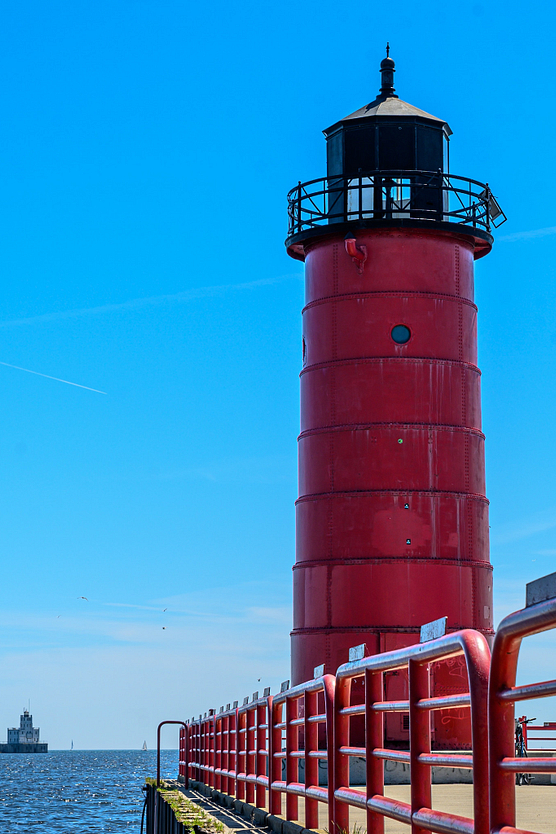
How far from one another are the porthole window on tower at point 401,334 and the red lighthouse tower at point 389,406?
1.1 inches

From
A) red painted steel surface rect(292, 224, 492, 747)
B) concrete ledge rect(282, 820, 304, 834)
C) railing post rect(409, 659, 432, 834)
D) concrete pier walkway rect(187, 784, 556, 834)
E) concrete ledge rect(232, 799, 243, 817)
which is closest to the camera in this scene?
railing post rect(409, 659, 432, 834)

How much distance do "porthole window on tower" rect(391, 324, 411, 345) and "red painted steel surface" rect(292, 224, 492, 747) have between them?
78mm

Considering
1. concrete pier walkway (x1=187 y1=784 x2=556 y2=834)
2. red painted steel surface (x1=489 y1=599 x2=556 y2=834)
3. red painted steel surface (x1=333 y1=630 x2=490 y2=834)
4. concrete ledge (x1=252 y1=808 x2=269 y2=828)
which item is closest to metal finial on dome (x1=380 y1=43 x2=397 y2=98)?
concrete pier walkway (x1=187 y1=784 x2=556 y2=834)

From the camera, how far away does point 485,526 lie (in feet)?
66.6

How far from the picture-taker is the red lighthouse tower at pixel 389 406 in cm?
1942

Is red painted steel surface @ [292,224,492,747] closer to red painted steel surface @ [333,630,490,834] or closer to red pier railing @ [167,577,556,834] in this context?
red pier railing @ [167,577,556,834]

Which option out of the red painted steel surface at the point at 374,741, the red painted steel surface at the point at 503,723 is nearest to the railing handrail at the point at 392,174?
the red painted steel surface at the point at 374,741

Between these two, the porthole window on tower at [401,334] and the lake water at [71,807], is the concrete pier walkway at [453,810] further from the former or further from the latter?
the lake water at [71,807]

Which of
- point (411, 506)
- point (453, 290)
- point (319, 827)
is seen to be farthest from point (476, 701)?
point (453, 290)

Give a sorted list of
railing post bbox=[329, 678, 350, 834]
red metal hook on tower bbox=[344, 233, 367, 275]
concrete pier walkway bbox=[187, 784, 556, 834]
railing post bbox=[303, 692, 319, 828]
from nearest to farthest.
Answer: railing post bbox=[329, 678, 350, 834]
railing post bbox=[303, 692, 319, 828]
concrete pier walkway bbox=[187, 784, 556, 834]
red metal hook on tower bbox=[344, 233, 367, 275]

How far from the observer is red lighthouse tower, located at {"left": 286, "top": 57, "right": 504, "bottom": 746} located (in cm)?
1942

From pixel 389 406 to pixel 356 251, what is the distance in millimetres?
2827

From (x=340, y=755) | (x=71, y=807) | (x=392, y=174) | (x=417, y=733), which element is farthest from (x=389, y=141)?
(x=71, y=807)

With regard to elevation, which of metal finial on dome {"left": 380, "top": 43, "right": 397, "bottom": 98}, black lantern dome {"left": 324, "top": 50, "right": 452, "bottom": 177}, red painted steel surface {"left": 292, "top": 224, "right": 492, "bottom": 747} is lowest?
red painted steel surface {"left": 292, "top": 224, "right": 492, "bottom": 747}
